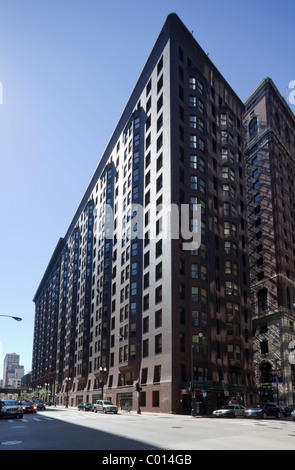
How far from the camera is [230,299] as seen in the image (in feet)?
210

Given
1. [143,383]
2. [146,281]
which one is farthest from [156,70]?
[143,383]

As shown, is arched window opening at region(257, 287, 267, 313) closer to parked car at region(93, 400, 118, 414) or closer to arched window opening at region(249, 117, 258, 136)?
arched window opening at region(249, 117, 258, 136)

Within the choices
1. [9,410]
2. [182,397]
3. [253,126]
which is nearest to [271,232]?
[253,126]

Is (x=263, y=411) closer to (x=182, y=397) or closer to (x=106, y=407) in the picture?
(x=182, y=397)

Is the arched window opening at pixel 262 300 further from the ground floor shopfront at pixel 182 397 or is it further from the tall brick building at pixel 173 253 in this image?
the ground floor shopfront at pixel 182 397

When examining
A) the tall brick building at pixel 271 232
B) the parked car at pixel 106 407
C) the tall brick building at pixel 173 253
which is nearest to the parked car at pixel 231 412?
the tall brick building at pixel 173 253

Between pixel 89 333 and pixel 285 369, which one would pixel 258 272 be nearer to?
pixel 285 369

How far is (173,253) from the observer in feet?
182

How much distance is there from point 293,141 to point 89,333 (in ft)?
222

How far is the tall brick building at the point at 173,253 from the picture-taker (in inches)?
2140

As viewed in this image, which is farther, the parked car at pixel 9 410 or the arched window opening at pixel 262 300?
the arched window opening at pixel 262 300

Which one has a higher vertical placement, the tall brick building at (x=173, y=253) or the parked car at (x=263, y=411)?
the tall brick building at (x=173, y=253)

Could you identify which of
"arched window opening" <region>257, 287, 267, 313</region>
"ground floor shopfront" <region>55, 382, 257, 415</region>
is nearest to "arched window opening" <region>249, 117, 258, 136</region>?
"arched window opening" <region>257, 287, 267, 313</region>

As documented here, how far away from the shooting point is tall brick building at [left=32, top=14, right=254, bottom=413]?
5434 centimetres
